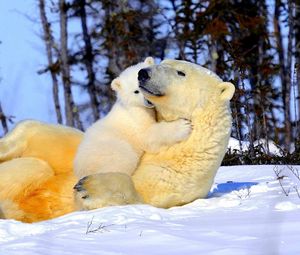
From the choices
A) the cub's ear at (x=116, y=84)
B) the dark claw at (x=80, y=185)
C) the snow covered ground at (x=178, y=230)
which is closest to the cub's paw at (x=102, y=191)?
the dark claw at (x=80, y=185)

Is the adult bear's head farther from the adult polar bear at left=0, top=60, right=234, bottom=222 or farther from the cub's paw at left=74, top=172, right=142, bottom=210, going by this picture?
the cub's paw at left=74, top=172, right=142, bottom=210

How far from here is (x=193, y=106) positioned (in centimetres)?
547

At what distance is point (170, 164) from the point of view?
17.9 ft

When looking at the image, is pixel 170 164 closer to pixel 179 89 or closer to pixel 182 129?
pixel 182 129

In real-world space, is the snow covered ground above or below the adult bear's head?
below

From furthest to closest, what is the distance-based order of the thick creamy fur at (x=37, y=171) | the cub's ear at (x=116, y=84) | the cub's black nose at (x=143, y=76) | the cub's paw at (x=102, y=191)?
the cub's ear at (x=116, y=84)
the thick creamy fur at (x=37, y=171)
the cub's black nose at (x=143, y=76)
the cub's paw at (x=102, y=191)

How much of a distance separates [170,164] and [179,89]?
559 mm

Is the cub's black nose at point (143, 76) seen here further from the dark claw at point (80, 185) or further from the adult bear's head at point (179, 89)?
the dark claw at point (80, 185)

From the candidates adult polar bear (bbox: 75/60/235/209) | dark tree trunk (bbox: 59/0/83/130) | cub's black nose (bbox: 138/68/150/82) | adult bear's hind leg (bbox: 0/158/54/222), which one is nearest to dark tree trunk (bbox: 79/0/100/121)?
dark tree trunk (bbox: 59/0/83/130)

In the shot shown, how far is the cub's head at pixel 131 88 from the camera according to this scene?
562 cm

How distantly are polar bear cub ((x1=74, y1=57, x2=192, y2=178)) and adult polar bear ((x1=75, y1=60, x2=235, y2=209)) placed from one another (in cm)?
8

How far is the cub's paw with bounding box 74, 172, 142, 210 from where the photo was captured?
516 cm

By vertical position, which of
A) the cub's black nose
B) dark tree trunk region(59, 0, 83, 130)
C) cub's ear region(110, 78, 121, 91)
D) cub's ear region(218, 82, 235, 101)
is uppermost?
dark tree trunk region(59, 0, 83, 130)

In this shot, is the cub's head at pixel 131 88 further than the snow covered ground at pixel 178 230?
Yes
